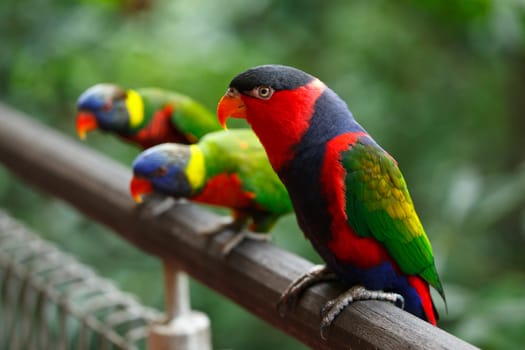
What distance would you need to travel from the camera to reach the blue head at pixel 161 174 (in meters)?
1.18

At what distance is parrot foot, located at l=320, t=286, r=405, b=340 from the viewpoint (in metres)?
0.89

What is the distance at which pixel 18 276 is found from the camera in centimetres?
146

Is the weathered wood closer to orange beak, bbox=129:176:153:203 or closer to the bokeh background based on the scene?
orange beak, bbox=129:176:153:203

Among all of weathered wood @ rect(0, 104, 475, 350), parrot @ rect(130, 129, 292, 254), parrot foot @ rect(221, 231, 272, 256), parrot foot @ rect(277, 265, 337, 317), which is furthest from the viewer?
parrot @ rect(130, 129, 292, 254)

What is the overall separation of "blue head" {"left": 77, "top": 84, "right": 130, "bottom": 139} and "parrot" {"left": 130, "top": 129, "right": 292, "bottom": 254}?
264 mm

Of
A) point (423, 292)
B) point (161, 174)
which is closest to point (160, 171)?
point (161, 174)

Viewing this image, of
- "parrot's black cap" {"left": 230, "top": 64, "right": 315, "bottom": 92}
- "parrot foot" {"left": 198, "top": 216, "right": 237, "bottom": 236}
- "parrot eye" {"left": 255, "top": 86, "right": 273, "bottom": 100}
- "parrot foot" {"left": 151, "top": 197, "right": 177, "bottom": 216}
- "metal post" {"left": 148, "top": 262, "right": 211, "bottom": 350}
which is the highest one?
"parrot's black cap" {"left": 230, "top": 64, "right": 315, "bottom": 92}

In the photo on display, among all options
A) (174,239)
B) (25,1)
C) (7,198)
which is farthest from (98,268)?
(174,239)

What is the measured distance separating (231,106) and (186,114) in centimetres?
56

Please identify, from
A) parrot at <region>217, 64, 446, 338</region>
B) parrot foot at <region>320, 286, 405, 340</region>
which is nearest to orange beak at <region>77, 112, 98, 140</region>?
parrot at <region>217, 64, 446, 338</region>

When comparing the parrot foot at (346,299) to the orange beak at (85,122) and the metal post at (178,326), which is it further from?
the orange beak at (85,122)

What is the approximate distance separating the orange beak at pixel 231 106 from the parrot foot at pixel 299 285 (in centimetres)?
23

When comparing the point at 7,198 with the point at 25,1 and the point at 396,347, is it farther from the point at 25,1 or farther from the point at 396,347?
the point at 396,347

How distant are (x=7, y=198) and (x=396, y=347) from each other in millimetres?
1790
